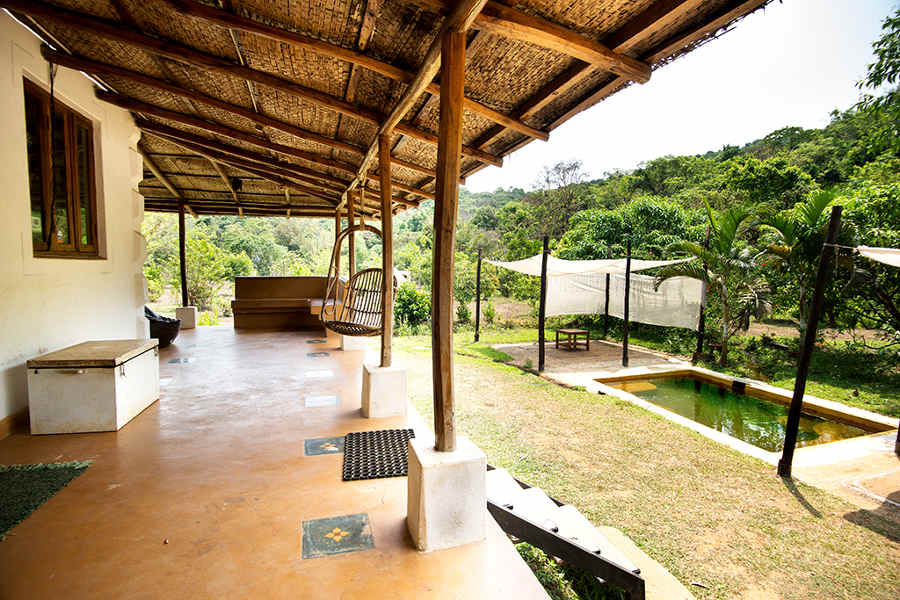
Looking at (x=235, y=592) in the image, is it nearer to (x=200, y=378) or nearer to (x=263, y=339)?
(x=200, y=378)

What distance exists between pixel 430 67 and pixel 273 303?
6.17m

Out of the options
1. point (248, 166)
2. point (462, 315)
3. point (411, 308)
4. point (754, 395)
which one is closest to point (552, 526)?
point (754, 395)

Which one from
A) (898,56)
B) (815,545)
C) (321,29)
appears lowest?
(815,545)

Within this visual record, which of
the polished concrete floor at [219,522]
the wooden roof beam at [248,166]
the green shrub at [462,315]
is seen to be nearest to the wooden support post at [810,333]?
the polished concrete floor at [219,522]

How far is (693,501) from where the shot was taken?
2852mm

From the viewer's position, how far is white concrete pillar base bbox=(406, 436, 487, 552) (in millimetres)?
1602

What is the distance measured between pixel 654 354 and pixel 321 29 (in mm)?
7853

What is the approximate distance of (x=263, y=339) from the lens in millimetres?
6203

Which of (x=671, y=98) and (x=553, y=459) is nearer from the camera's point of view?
(x=553, y=459)

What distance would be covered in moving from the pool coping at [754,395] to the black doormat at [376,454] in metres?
3.24

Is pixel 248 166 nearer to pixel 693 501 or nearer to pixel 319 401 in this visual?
pixel 319 401

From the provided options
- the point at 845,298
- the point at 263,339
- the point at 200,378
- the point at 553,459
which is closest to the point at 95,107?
the point at 200,378

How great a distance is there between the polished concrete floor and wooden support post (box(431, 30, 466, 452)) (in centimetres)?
47

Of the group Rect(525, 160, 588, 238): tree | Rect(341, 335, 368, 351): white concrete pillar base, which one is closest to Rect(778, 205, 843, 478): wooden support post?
Rect(341, 335, 368, 351): white concrete pillar base
